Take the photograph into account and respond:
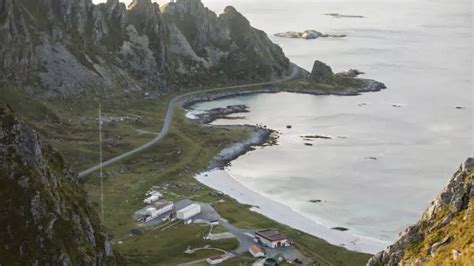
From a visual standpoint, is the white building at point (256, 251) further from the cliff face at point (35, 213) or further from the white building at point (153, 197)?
the white building at point (153, 197)

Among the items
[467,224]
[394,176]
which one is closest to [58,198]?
[467,224]

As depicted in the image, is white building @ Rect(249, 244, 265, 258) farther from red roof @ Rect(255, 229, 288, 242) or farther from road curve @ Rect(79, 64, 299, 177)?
road curve @ Rect(79, 64, 299, 177)

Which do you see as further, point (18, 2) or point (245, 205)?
point (18, 2)

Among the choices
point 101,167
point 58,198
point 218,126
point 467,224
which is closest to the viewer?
point 467,224

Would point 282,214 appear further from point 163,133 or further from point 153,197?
point 163,133

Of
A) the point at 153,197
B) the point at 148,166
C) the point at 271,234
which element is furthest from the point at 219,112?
the point at 271,234

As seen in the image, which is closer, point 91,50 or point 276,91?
point 91,50

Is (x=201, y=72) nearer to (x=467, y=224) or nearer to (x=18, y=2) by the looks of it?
(x=18, y=2)
